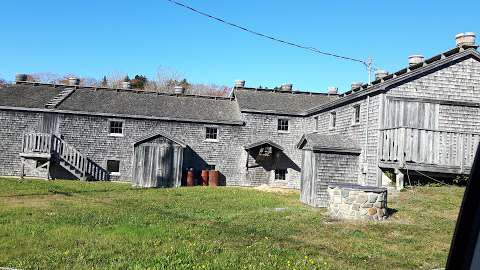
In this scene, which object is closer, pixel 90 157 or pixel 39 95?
pixel 90 157

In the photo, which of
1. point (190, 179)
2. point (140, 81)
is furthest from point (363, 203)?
point (140, 81)

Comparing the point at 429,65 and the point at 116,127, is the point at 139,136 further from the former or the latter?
the point at 429,65

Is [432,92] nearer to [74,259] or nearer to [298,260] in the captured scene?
[298,260]

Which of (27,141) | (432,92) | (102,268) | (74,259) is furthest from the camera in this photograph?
(27,141)

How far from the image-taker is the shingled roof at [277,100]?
102ft

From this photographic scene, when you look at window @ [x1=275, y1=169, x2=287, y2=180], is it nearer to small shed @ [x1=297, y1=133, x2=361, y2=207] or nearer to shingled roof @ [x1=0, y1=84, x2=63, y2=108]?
small shed @ [x1=297, y1=133, x2=361, y2=207]

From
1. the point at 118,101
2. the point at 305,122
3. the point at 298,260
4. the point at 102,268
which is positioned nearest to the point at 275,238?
the point at 298,260

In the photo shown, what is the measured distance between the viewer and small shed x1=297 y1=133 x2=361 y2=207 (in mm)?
18578

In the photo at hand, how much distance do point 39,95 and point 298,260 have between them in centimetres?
2829

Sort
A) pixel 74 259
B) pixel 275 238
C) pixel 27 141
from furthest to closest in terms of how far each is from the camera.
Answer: pixel 27 141
pixel 275 238
pixel 74 259

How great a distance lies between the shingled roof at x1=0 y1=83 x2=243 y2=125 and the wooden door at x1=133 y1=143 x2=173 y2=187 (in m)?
2.84

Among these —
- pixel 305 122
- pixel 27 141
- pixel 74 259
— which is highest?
pixel 305 122

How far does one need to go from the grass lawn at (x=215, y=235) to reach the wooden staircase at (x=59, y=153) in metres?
10.1

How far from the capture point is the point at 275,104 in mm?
32312
